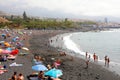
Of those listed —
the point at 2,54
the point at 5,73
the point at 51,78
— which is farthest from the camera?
the point at 2,54

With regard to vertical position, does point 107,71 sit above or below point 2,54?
below

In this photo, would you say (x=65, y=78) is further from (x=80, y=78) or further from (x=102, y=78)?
(x=102, y=78)

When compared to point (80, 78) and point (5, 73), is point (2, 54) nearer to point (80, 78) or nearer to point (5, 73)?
point (5, 73)

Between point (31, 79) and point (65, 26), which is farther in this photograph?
point (65, 26)

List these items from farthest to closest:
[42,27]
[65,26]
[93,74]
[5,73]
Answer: [65,26] → [42,27] → [93,74] → [5,73]

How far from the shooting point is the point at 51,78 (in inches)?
731

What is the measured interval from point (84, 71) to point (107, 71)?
284cm

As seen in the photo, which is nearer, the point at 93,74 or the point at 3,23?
the point at 93,74

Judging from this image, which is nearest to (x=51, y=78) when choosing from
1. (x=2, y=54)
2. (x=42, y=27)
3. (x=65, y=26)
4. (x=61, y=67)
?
(x=61, y=67)

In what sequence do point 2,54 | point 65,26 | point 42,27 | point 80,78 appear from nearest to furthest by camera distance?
point 80,78, point 2,54, point 42,27, point 65,26

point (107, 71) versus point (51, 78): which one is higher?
point (51, 78)

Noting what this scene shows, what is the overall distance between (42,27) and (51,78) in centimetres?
12770

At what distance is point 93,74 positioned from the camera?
25.3 m

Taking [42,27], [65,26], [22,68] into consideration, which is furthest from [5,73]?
[65,26]
